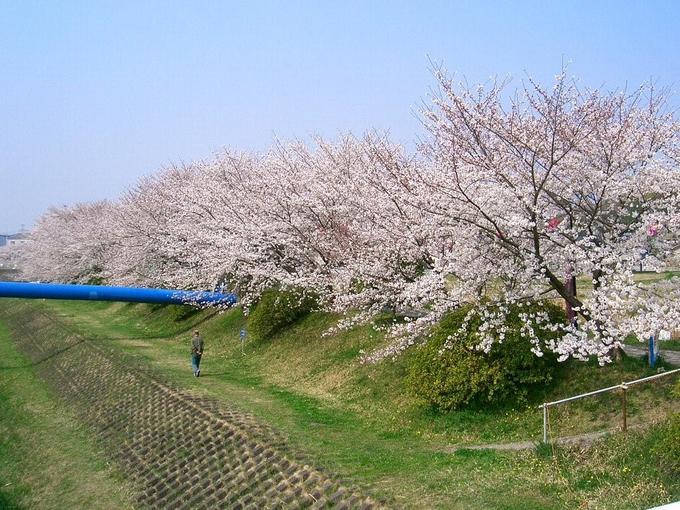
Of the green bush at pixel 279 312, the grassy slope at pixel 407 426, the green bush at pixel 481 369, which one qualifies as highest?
the green bush at pixel 279 312

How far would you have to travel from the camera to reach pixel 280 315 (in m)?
22.8

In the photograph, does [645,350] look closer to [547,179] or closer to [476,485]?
[547,179]

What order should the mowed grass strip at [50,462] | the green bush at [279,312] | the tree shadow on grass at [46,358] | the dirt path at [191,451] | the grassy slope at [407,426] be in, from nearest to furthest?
the grassy slope at [407,426]
the dirt path at [191,451]
the mowed grass strip at [50,462]
the green bush at [279,312]
the tree shadow on grass at [46,358]

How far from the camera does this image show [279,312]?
22.8m

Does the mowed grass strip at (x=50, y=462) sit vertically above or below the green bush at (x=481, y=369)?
below

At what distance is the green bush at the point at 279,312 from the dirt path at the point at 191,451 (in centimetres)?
467

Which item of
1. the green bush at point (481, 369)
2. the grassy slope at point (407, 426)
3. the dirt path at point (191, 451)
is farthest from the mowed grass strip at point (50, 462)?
the green bush at point (481, 369)

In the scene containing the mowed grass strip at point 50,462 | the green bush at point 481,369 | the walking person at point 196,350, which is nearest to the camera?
the green bush at point 481,369

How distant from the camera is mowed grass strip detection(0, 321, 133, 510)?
1316 cm

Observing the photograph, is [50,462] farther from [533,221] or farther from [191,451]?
[533,221]

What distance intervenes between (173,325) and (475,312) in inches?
872

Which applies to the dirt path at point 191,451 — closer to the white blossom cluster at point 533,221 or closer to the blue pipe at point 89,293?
the white blossom cluster at point 533,221

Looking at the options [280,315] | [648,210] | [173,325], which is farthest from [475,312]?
[173,325]

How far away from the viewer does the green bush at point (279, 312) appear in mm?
22781
